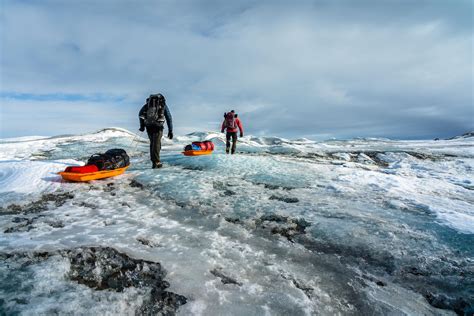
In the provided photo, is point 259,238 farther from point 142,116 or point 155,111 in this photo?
point 142,116

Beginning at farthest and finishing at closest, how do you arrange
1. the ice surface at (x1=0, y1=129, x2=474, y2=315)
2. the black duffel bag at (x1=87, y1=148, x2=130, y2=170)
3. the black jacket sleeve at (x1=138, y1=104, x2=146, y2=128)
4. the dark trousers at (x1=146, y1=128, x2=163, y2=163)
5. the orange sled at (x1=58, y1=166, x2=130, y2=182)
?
the dark trousers at (x1=146, y1=128, x2=163, y2=163) < the black jacket sleeve at (x1=138, y1=104, x2=146, y2=128) < the black duffel bag at (x1=87, y1=148, x2=130, y2=170) < the orange sled at (x1=58, y1=166, x2=130, y2=182) < the ice surface at (x1=0, y1=129, x2=474, y2=315)

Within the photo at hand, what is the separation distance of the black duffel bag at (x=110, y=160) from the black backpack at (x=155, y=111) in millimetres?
1456

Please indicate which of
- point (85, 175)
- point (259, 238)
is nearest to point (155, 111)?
point (85, 175)

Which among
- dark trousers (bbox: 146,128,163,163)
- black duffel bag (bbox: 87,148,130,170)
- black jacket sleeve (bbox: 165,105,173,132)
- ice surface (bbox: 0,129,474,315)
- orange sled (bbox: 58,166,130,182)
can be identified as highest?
black jacket sleeve (bbox: 165,105,173,132)

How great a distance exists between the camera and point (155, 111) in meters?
8.78

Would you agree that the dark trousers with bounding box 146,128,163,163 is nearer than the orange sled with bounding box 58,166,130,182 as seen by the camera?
No

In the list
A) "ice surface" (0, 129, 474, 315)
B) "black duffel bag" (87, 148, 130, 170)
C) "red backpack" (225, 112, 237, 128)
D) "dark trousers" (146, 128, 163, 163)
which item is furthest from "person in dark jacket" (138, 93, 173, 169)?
"red backpack" (225, 112, 237, 128)

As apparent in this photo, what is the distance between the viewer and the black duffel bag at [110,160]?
7281mm

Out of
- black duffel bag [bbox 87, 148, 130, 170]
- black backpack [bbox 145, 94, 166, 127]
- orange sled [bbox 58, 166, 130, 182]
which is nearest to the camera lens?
orange sled [bbox 58, 166, 130, 182]

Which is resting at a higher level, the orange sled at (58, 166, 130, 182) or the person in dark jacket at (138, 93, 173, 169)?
the person in dark jacket at (138, 93, 173, 169)

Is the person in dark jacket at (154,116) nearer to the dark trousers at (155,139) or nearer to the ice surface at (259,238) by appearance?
the dark trousers at (155,139)

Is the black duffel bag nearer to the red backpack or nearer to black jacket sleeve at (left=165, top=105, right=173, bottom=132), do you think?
black jacket sleeve at (left=165, top=105, right=173, bottom=132)

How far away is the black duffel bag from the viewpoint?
23.9ft

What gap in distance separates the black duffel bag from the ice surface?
0.44 metres
